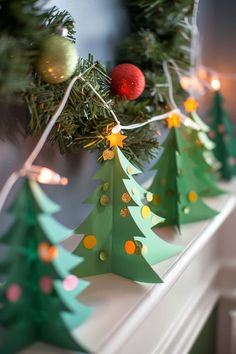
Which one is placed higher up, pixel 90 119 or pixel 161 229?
pixel 90 119

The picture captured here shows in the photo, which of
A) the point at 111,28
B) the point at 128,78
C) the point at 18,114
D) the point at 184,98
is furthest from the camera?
the point at 184,98

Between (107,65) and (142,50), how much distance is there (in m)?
0.08

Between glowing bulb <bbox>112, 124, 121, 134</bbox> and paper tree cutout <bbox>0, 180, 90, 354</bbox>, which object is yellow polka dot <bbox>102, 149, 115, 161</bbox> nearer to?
glowing bulb <bbox>112, 124, 121, 134</bbox>

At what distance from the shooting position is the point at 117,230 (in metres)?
0.63

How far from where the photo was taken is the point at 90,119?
25.6 inches

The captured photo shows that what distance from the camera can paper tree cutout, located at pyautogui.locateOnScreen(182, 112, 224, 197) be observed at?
0.91 meters

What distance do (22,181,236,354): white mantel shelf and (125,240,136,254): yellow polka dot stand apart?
42 mm

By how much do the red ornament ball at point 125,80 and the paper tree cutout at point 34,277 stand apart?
286 mm

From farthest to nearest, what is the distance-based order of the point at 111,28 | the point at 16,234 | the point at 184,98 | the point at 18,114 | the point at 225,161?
the point at 225,161 < the point at 184,98 < the point at 111,28 < the point at 18,114 < the point at 16,234

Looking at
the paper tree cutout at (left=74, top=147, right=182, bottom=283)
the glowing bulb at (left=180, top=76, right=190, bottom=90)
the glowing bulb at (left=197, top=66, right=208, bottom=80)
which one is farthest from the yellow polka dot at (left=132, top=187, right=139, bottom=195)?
the glowing bulb at (left=197, top=66, right=208, bottom=80)

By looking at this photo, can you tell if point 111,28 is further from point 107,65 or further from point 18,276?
point 18,276

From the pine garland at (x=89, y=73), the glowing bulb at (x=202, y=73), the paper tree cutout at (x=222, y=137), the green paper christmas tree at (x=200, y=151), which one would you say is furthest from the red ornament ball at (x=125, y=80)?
the paper tree cutout at (x=222, y=137)

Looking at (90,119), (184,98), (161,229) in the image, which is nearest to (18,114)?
(90,119)

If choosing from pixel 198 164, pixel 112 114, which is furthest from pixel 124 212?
pixel 198 164
